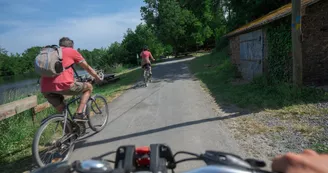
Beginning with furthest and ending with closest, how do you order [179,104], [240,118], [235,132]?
[179,104], [240,118], [235,132]

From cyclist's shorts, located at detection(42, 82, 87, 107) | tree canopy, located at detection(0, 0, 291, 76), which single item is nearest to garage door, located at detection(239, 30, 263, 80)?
cyclist's shorts, located at detection(42, 82, 87, 107)

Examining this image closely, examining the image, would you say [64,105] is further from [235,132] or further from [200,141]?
[235,132]

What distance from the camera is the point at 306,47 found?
8.09 m

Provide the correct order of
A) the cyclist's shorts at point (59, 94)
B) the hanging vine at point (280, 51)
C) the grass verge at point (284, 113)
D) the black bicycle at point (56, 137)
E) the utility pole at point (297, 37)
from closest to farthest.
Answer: the black bicycle at point (56, 137) < the cyclist's shorts at point (59, 94) < the grass verge at point (284, 113) < the utility pole at point (297, 37) < the hanging vine at point (280, 51)

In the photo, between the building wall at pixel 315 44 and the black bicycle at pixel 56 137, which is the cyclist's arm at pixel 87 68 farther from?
the building wall at pixel 315 44

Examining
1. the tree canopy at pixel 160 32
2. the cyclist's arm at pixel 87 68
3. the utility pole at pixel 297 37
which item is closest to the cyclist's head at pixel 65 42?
the cyclist's arm at pixel 87 68

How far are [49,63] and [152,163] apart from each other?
9.63ft

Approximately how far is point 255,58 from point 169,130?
7.03 m

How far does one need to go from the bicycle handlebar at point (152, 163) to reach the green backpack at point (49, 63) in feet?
8.38

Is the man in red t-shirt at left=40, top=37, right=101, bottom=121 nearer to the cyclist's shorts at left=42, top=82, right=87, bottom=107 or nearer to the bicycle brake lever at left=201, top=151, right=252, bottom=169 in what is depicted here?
the cyclist's shorts at left=42, top=82, right=87, bottom=107

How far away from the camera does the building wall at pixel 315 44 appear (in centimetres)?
A: 790

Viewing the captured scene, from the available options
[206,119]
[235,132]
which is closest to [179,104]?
[206,119]

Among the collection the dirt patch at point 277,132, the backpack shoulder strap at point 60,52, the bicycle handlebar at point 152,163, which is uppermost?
the backpack shoulder strap at point 60,52

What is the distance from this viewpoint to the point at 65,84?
3.85m
